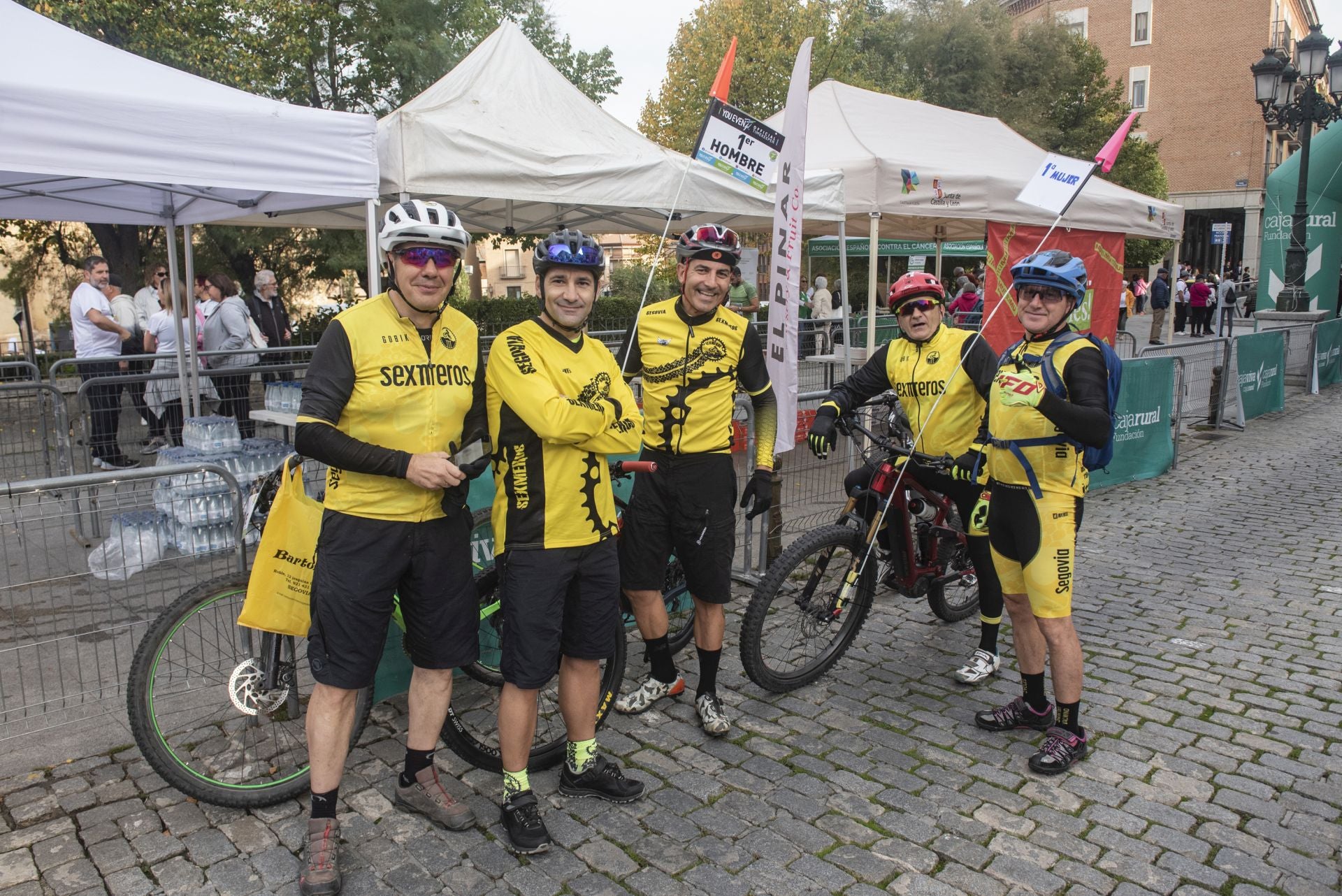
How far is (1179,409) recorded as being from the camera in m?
10.0

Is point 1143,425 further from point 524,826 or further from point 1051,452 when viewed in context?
point 524,826

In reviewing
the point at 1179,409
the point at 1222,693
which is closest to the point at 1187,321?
the point at 1179,409

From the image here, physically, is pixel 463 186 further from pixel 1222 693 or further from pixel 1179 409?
pixel 1179 409

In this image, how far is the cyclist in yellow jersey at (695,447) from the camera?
157 inches

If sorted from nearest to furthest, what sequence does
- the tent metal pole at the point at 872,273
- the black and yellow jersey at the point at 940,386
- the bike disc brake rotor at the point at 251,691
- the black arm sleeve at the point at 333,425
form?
the black arm sleeve at the point at 333,425 → the bike disc brake rotor at the point at 251,691 → the black and yellow jersey at the point at 940,386 → the tent metal pole at the point at 872,273

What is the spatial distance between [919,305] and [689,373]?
1.33 m

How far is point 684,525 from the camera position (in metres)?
4.00

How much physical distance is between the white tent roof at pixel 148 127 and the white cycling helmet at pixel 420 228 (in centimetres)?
244

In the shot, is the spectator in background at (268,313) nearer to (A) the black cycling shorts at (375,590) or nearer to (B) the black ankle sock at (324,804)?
(A) the black cycling shorts at (375,590)

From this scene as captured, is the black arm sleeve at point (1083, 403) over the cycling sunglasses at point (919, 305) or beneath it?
beneath

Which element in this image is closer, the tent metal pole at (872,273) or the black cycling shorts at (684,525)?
the black cycling shorts at (684,525)

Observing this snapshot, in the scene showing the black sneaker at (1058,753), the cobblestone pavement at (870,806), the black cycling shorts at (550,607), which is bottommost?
the cobblestone pavement at (870,806)

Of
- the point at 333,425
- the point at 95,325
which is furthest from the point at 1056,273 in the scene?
the point at 95,325

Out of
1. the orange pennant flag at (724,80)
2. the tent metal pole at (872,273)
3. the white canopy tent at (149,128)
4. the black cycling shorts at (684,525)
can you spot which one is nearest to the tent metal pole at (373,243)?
the white canopy tent at (149,128)
